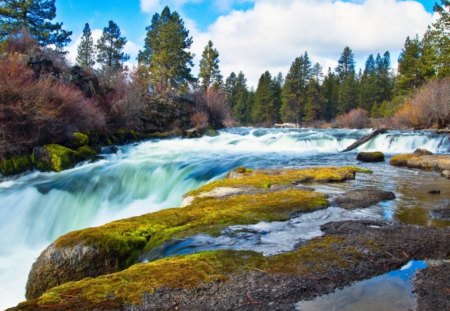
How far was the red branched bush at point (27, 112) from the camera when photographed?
16.1 meters

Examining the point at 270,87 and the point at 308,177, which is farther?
the point at 270,87

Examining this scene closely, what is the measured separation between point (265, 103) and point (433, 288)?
79.4m

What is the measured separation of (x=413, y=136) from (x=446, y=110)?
1093 cm

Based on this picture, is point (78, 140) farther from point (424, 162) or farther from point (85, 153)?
point (424, 162)

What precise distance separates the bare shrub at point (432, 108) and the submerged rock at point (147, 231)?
28.1 meters

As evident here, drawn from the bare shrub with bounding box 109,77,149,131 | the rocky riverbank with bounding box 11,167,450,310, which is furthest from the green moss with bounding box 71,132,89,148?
the rocky riverbank with bounding box 11,167,450,310

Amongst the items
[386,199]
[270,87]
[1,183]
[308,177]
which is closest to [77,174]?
[1,183]

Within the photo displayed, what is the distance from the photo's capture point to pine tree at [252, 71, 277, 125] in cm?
8056

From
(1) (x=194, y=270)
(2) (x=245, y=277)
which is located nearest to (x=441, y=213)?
(2) (x=245, y=277)

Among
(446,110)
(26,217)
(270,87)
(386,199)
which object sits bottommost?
(26,217)

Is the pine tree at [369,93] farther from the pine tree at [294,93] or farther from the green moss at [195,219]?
the green moss at [195,219]

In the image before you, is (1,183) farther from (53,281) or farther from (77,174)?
(53,281)

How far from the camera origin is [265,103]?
81500 mm

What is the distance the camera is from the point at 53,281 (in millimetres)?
4867
